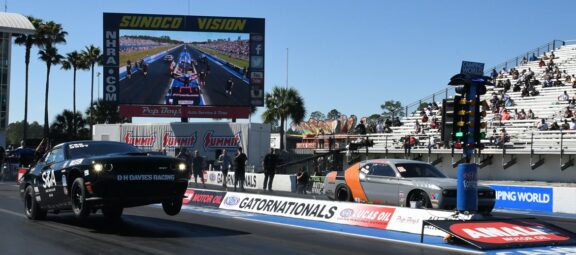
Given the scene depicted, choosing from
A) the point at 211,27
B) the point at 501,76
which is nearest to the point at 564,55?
the point at 501,76

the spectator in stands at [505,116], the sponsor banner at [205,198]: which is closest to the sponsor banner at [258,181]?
the sponsor banner at [205,198]

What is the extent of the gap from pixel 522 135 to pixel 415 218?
21192 mm

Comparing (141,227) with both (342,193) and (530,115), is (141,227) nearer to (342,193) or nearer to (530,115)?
(342,193)

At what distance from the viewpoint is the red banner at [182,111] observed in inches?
1817

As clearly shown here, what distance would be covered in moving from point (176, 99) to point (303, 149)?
9206 mm

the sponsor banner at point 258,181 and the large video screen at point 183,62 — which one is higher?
the large video screen at point 183,62

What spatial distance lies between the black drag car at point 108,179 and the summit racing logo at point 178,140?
106 ft

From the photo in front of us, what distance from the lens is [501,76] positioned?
144 ft

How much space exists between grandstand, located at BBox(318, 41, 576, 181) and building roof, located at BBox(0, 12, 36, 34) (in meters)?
25.9

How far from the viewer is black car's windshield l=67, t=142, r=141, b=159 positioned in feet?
43.8

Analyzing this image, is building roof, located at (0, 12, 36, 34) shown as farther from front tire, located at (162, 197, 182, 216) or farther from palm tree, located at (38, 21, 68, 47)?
front tire, located at (162, 197, 182, 216)

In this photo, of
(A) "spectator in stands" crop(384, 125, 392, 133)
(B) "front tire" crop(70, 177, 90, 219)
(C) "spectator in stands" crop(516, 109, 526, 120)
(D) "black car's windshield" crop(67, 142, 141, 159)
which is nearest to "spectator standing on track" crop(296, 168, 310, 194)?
(C) "spectator in stands" crop(516, 109, 526, 120)

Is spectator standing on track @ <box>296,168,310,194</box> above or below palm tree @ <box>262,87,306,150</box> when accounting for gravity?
below

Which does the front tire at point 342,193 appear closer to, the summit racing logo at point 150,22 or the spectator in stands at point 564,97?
the spectator in stands at point 564,97
